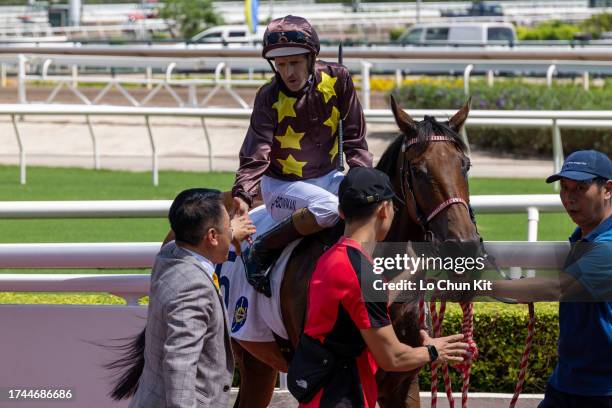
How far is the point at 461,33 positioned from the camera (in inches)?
1321

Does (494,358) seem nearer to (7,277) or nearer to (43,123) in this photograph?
(7,277)

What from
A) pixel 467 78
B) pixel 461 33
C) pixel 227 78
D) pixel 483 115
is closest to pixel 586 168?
pixel 483 115

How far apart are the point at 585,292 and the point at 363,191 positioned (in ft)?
2.63

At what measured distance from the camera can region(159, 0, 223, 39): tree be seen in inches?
1656

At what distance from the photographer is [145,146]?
51.5ft

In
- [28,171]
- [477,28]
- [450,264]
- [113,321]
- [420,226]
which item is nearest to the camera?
[450,264]

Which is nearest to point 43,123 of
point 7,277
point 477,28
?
point 7,277

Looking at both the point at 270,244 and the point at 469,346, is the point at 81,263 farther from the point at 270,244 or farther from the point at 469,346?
the point at 469,346

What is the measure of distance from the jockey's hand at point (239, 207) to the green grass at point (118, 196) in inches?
153

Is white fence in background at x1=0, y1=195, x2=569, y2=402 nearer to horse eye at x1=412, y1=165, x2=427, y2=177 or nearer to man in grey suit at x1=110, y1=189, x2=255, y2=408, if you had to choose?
horse eye at x1=412, y1=165, x2=427, y2=177

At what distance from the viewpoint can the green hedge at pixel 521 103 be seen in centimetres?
1511

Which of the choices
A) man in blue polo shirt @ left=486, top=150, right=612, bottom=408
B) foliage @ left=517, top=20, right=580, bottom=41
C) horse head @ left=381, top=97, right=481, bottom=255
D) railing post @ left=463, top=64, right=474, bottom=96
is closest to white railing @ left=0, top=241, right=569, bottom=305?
horse head @ left=381, top=97, right=481, bottom=255

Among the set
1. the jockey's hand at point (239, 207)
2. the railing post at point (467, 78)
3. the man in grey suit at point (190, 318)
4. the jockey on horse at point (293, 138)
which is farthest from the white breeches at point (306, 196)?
the railing post at point (467, 78)

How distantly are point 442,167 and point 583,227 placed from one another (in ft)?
1.88
